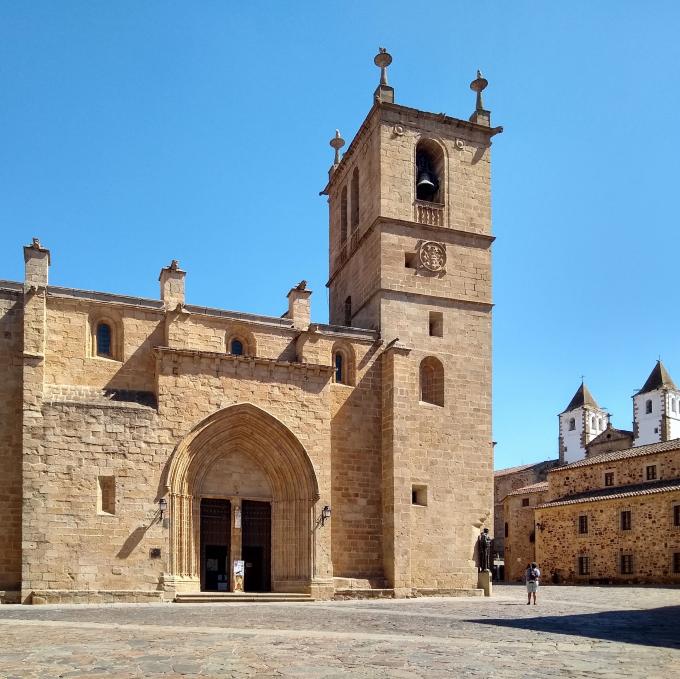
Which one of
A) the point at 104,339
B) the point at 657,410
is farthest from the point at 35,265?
the point at 657,410

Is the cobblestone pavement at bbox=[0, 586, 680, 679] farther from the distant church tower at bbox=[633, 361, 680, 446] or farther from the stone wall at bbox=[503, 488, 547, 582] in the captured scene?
the distant church tower at bbox=[633, 361, 680, 446]

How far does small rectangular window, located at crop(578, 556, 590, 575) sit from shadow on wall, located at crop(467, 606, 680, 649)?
21.6 meters

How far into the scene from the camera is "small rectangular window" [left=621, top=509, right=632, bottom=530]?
38872 mm

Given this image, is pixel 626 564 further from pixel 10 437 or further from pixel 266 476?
pixel 10 437

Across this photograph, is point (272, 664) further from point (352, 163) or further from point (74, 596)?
point (352, 163)

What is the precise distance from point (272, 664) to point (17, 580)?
Answer: 13564 millimetres

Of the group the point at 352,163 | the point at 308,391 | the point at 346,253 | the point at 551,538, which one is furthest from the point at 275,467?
the point at 551,538

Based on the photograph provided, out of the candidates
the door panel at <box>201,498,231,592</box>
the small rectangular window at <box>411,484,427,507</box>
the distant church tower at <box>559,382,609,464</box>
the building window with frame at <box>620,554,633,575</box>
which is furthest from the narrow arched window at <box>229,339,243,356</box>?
the distant church tower at <box>559,382,609,464</box>

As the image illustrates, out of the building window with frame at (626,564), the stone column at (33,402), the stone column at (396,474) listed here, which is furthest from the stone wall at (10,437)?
the building window with frame at (626,564)

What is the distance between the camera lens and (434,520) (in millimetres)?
25938

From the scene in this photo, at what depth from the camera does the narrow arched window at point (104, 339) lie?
23.7 metres

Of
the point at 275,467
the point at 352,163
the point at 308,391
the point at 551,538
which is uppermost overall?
the point at 352,163

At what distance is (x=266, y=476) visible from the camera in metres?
25.0

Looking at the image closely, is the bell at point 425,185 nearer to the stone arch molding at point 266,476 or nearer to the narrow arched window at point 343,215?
the narrow arched window at point 343,215
